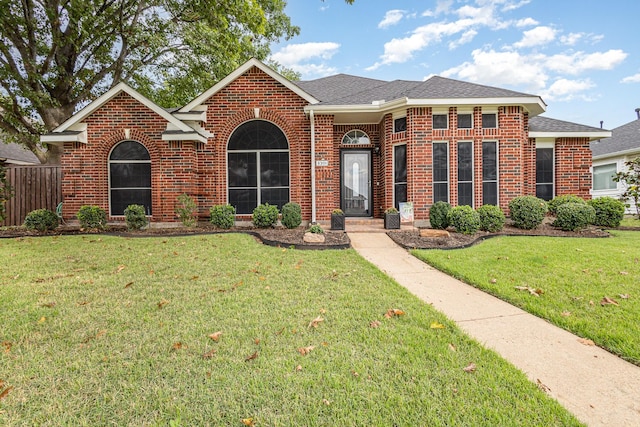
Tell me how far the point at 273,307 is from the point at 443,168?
26.5 ft

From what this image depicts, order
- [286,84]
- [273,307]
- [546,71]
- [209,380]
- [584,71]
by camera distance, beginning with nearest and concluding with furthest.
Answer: [209,380] < [273,307] < [286,84] < [546,71] < [584,71]

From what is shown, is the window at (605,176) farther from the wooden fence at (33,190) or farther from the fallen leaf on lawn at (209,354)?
the wooden fence at (33,190)

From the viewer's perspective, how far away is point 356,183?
444 inches

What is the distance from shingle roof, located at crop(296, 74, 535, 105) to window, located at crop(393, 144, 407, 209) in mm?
1679

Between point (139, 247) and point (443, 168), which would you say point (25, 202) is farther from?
point (443, 168)

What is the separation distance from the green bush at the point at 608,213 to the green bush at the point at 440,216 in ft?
16.7

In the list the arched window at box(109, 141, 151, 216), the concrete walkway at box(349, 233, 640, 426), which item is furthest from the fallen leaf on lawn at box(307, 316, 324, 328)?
the arched window at box(109, 141, 151, 216)

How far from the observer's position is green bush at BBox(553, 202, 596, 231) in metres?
8.19

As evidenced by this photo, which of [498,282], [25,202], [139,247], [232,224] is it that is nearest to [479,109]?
[498,282]

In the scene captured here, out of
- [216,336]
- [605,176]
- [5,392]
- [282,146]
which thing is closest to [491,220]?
[282,146]

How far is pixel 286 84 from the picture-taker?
32.3 ft

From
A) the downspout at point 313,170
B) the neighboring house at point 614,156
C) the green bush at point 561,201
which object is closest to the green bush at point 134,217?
the downspout at point 313,170

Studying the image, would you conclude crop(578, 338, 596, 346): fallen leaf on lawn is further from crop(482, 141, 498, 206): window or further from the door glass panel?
the door glass panel

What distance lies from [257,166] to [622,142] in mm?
19651
